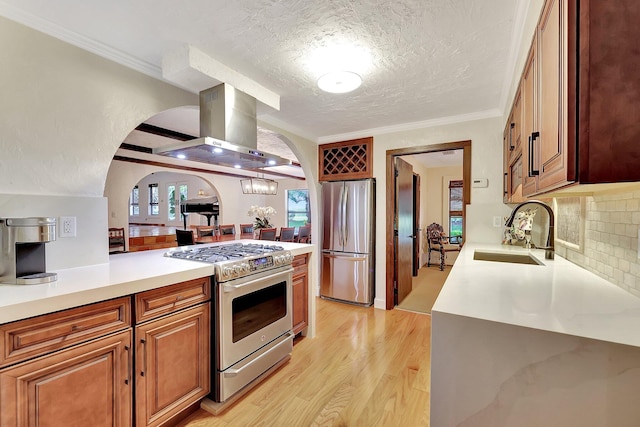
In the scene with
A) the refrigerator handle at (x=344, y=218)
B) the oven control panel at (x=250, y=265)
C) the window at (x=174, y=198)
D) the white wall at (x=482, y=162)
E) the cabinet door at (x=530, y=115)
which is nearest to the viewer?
the cabinet door at (x=530, y=115)

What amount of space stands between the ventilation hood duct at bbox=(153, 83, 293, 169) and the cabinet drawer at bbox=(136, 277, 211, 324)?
879mm

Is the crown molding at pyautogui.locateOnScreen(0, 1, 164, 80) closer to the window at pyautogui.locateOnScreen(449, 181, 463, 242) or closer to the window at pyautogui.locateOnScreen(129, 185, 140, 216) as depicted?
the window at pyautogui.locateOnScreen(449, 181, 463, 242)

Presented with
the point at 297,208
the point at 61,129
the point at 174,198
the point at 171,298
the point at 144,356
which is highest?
the point at 61,129

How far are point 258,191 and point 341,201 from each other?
217cm

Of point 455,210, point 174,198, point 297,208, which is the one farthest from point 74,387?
point 174,198

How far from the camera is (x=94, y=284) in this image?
1.28m

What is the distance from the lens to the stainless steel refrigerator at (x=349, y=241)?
11.5 feet

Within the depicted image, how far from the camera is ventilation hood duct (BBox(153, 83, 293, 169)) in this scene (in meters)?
1.89

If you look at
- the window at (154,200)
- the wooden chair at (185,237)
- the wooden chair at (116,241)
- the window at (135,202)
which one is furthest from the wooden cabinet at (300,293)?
the window at (135,202)

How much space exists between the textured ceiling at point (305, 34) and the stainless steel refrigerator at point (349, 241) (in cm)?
142

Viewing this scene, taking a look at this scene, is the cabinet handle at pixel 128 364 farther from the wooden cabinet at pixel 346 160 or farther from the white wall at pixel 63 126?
the wooden cabinet at pixel 346 160

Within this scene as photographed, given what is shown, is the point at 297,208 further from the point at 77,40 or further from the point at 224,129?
the point at 77,40

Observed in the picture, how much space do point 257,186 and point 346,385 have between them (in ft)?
12.8

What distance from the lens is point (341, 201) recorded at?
3.63 meters
